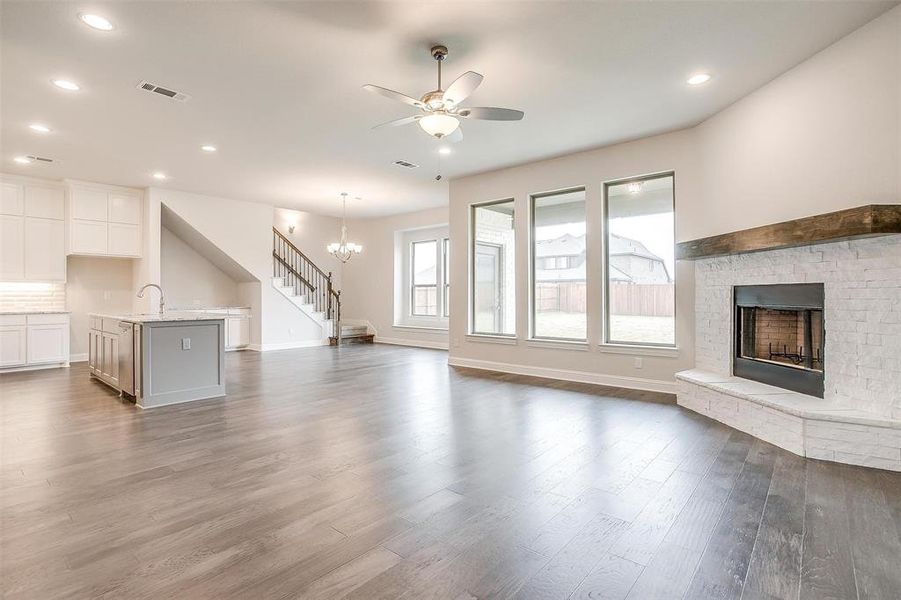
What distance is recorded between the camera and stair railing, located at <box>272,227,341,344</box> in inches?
403

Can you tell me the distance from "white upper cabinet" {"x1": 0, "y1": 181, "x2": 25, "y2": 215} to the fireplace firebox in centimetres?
1025

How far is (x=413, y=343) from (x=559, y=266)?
195 inches

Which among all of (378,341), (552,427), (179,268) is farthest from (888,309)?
(179,268)

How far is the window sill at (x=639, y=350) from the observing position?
5.41 m

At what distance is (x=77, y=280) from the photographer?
7988 millimetres

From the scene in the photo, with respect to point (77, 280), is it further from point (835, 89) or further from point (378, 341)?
point (835, 89)

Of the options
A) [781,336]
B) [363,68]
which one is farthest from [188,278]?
[781,336]

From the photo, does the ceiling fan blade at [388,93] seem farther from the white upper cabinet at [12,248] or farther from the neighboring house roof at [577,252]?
the white upper cabinet at [12,248]

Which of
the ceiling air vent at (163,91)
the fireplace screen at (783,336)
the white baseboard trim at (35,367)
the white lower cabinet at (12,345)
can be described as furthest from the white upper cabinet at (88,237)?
the fireplace screen at (783,336)

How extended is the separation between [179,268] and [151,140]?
4.37m

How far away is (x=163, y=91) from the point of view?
4.25 m

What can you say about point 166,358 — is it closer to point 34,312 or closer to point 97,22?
point 97,22

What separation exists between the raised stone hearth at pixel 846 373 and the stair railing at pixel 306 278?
27.5 ft

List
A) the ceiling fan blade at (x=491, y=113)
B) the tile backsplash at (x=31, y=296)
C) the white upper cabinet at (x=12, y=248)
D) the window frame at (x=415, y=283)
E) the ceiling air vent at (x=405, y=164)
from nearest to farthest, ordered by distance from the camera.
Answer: the ceiling fan blade at (x=491, y=113)
the ceiling air vent at (x=405, y=164)
the white upper cabinet at (x=12, y=248)
the tile backsplash at (x=31, y=296)
the window frame at (x=415, y=283)
